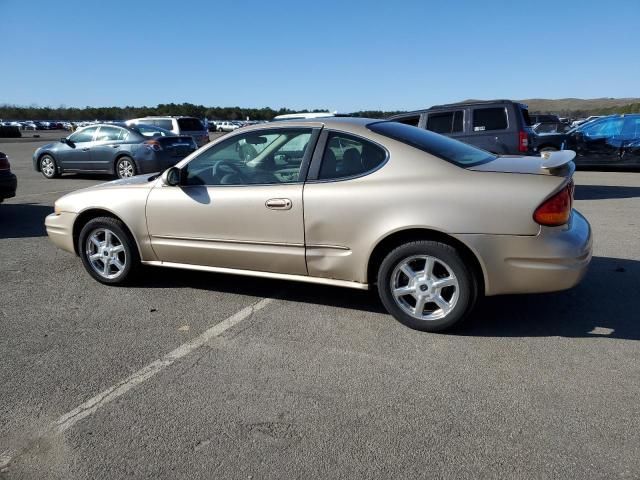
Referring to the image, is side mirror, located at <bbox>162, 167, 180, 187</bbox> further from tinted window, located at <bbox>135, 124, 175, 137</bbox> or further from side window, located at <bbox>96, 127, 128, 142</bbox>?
tinted window, located at <bbox>135, 124, 175, 137</bbox>

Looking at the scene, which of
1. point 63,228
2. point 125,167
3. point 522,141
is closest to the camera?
point 63,228

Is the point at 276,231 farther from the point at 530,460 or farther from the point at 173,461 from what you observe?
the point at 530,460

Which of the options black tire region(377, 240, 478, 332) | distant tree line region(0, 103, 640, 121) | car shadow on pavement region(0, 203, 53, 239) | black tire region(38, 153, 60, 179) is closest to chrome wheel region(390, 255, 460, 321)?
black tire region(377, 240, 478, 332)

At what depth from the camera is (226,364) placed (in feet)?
11.4

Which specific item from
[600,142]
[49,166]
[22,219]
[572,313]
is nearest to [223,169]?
[572,313]

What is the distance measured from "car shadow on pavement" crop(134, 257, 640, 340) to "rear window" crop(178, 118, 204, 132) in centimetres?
1351

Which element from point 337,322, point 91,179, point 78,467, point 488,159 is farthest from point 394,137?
point 91,179

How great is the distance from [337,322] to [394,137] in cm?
151

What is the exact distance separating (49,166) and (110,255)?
11222 mm

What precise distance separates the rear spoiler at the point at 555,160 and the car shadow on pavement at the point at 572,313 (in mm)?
1188

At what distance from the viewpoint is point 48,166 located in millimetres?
14562

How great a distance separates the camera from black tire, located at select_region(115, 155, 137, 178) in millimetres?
13320

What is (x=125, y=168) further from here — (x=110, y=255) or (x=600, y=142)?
(x=600, y=142)

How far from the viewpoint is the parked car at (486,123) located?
9.66 meters
